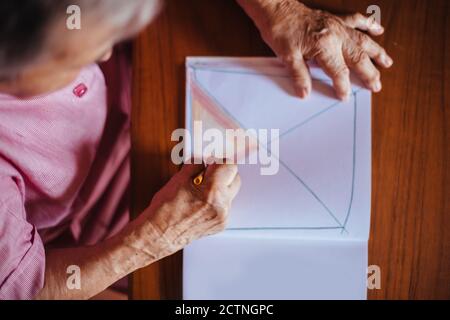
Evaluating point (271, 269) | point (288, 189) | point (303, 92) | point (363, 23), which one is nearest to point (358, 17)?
point (363, 23)

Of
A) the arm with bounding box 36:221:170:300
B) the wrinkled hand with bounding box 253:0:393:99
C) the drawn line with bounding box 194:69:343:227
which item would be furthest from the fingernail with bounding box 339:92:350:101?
the arm with bounding box 36:221:170:300

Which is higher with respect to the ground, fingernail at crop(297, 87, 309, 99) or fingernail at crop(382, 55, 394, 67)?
fingernail at crop(382, 55, 394, 67)

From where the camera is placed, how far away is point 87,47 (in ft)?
1.13

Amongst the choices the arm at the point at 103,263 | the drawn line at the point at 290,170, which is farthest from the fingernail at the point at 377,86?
the arm at the point at 103,263

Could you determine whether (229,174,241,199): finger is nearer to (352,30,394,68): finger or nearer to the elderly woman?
the elderly woman

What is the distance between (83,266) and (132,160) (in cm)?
15

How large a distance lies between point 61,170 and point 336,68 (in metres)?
0.38

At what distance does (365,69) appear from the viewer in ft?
1.73

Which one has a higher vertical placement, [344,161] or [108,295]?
[344,161]

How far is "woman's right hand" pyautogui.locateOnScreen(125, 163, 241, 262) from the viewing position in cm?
51

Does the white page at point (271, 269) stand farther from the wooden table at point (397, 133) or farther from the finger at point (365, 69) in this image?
the finger at point (365, 69)

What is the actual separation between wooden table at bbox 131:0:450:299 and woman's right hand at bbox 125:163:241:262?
3cm
